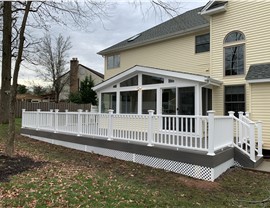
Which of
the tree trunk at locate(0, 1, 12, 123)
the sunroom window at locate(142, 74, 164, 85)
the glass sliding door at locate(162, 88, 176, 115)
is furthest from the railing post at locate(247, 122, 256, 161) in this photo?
the tree trunk at locate(0, 1, 12, 123)

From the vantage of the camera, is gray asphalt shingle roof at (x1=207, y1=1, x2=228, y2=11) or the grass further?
gray asphalt shingle roof at (x1=207, y1=1, x2=228, y2=11)

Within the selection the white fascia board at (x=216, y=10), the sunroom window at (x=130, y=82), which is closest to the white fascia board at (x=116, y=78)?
the sunroom window at (x=130, y=82)

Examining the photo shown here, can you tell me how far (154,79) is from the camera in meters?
10.8

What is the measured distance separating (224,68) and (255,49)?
1.42 meters

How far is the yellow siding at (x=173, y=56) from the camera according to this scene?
12.1m

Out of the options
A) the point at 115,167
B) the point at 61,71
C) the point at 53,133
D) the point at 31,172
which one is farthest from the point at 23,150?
the point at 61,71

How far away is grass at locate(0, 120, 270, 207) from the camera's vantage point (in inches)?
175

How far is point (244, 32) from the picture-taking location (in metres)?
9.82

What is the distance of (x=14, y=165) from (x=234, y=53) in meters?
9.19

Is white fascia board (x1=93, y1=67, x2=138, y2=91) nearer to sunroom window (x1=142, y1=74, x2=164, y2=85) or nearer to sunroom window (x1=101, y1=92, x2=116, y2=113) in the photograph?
sunroom window (x1=101, y1=92, x2=116, y2=113)

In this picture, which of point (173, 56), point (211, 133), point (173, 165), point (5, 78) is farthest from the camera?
point (5, 78)

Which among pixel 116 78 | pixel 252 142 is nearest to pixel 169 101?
pixel 116 78

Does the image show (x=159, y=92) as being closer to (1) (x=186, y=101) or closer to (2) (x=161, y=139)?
(1) (x=186, y=101)

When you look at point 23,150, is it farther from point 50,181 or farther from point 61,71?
point 61,71
